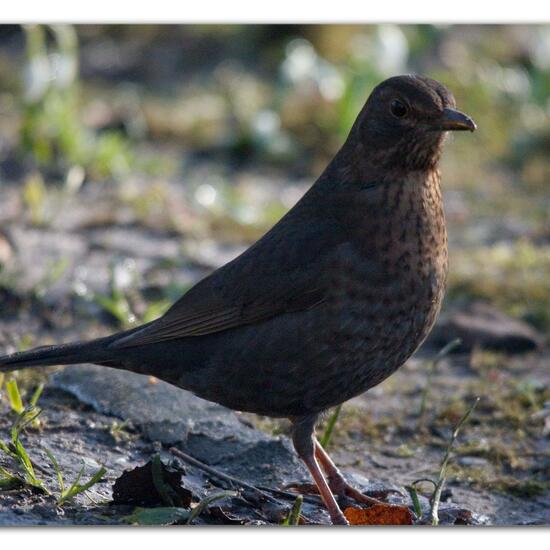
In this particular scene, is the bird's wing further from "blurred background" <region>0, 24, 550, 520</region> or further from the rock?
the rock

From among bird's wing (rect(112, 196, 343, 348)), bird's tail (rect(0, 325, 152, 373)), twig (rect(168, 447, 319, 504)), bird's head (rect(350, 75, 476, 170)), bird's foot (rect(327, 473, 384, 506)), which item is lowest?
bird's foot (rect(327, 473, 384, 506))

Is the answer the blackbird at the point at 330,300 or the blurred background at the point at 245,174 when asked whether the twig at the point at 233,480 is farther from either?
the blurred background at the point at 245,174

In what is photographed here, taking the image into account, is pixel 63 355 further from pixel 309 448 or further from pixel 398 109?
pixel 398 109

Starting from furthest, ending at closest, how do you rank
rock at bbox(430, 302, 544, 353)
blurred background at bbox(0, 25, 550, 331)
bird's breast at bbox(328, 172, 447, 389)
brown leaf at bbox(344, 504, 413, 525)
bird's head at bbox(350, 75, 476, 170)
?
blurred background at bbox(0, 25, 550, 331)
rock at bbox(430, 302, 544, 353)
bird's head at bbox(350, 75, 476, 170)
bird's breast at bbox(328, 172, 447, 389)
brown leaf at bbox(344, 504, 413, 525)

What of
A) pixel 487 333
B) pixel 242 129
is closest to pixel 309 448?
pixel 487 333

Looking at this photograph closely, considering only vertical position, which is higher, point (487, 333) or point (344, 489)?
point (487, 333)

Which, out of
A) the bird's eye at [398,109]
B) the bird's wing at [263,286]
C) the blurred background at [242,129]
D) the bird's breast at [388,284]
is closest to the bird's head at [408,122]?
the bird's eye at [398,109]

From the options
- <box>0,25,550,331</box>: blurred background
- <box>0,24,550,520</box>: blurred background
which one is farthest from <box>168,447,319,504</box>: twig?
<box>0,25,550,331</box>: blurred background
